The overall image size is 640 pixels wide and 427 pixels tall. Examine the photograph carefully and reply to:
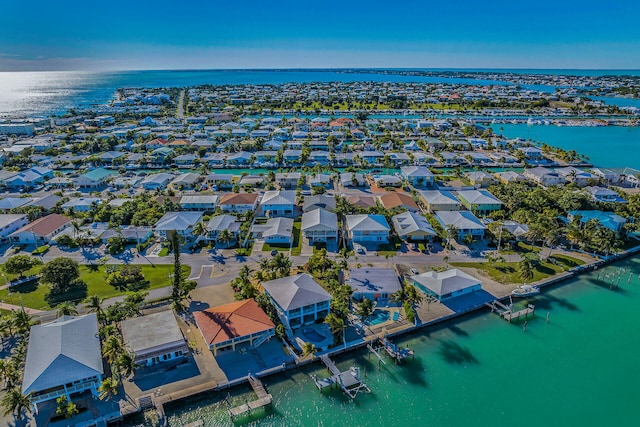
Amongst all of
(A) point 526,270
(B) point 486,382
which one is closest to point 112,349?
(B) point 486,382

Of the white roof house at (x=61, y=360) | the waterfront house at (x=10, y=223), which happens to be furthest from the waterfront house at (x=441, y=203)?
the waterfront house at (x=10, y=223)

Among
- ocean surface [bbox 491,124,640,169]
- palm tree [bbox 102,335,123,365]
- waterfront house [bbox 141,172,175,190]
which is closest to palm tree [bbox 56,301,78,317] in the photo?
palm tree [bbox 102,335,123,365]

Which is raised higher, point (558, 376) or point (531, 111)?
point (531, 111)

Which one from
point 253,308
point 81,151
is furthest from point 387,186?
point 81,151

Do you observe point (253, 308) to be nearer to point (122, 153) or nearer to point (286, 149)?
point (286, 149)

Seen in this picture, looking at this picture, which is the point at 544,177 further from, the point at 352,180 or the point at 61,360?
the point at 61,360

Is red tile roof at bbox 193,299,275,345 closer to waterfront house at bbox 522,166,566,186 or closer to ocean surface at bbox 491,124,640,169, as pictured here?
waterfront house at bbox 522,166,566,186

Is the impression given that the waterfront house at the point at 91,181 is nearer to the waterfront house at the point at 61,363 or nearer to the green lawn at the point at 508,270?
the waterfront house at the point at 61,363
